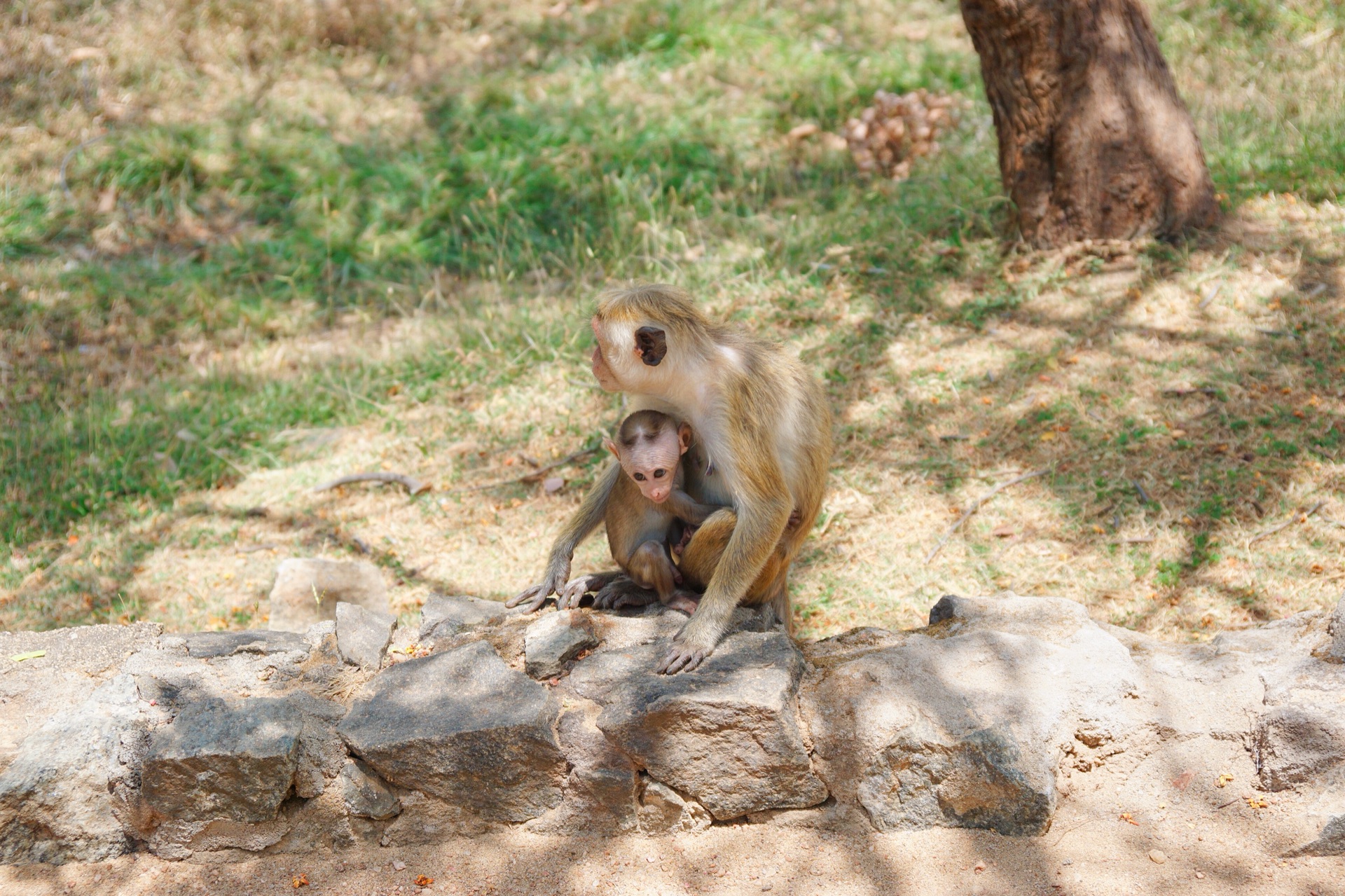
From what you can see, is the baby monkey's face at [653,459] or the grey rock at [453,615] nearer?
the baby monkey's face at [653,459]

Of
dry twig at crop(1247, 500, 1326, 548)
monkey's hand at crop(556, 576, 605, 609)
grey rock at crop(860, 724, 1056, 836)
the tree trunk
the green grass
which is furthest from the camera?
the green grass

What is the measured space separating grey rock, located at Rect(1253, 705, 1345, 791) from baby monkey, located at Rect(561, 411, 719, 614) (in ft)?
6.43

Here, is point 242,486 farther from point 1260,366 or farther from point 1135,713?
point 1260,366

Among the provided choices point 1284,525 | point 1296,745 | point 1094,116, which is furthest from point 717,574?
point 1094,116

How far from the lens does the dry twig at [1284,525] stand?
17.0 ft

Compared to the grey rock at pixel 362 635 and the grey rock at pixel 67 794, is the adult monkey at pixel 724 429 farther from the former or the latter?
the grey rock at pixel 67 794

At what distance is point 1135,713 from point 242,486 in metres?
5.54

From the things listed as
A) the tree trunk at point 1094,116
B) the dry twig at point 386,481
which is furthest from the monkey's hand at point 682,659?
the tree trunk at point 1094,116

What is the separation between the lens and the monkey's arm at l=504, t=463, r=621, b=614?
4.47 m

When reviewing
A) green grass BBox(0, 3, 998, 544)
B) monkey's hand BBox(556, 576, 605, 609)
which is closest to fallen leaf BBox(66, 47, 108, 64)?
green grass BBox(0, 3, 998, 544)

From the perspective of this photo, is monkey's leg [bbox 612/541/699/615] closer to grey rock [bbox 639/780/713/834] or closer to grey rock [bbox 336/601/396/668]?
grey rock [bbox 639/780/713/834]

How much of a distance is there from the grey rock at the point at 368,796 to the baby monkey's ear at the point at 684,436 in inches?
60.6

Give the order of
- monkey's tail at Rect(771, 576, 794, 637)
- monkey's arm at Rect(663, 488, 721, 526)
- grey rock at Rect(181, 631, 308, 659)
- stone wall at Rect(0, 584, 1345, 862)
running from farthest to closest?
monkey's tail at Rect(771, 576, 794, 637), monkey's arm at Rect(663, 488, 721, 526), grey rock at Rect(181, 631, 308, 659), stone wall at Rect(0, 584, 1345, 862)

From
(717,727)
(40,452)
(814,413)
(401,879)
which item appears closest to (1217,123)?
(814,413)
